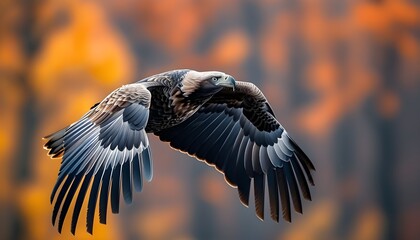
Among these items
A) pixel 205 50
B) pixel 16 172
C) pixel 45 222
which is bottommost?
pixel 45 222

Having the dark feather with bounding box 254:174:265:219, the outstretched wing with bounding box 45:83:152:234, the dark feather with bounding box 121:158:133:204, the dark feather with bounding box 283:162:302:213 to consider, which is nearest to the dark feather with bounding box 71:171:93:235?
the outstretched wing with bounding box 45:83:152:234

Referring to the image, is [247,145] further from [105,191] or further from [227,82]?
[105,191]

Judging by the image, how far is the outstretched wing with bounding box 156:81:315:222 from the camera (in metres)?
2.90

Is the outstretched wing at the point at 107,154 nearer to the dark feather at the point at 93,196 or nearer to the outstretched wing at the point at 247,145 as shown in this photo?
the dark feather at the point at 93,196

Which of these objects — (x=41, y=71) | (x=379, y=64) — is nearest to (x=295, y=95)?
(x=379, y=64)

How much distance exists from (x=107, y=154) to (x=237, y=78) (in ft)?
4.42

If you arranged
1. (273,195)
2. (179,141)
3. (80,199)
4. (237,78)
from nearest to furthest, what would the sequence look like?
(80,199)
(273,195)
(179,141)
(237,78)

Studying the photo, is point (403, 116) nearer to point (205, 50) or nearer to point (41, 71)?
point (205, 50)

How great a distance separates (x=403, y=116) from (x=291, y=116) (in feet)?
1.94

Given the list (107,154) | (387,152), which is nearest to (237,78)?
(387,152)

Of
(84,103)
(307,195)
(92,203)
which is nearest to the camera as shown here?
(92,203)

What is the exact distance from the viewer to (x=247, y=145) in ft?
9.98

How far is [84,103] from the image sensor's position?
368 cm

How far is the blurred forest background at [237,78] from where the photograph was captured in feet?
12.1
